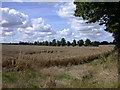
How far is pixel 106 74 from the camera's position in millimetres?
15500

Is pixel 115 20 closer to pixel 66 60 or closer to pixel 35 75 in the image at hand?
pixel 66 60

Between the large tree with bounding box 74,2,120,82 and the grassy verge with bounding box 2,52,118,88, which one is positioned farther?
the large tree with bounding box 74,2,120,82

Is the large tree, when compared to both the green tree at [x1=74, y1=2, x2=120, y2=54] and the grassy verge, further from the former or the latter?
the grassy verge

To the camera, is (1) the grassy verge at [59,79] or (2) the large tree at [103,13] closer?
(1) the grassy verge at [59,79]

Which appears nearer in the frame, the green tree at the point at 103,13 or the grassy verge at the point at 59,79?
the grassy verge at the point at 59,79

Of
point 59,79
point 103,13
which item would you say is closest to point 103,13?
point 103,13

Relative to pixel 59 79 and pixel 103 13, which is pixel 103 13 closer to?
pixel 103 13

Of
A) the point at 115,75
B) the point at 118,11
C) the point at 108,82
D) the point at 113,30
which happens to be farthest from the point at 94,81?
the point at 118,11

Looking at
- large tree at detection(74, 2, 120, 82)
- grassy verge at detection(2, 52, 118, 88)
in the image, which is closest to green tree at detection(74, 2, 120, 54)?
large tree at detection(74, 2, 120, 82)

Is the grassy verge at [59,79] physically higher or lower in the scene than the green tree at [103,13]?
lower

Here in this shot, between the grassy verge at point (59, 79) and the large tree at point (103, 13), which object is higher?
the large tree at point (103, 13)

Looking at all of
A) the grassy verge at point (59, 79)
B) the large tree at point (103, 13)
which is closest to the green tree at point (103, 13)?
the large tree at point (103, 13)

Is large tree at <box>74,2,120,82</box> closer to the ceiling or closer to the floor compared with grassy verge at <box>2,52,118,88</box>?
closer to the ceiling

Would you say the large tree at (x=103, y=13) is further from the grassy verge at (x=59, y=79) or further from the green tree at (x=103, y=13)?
the grassy verge at (x=59, y=79)
